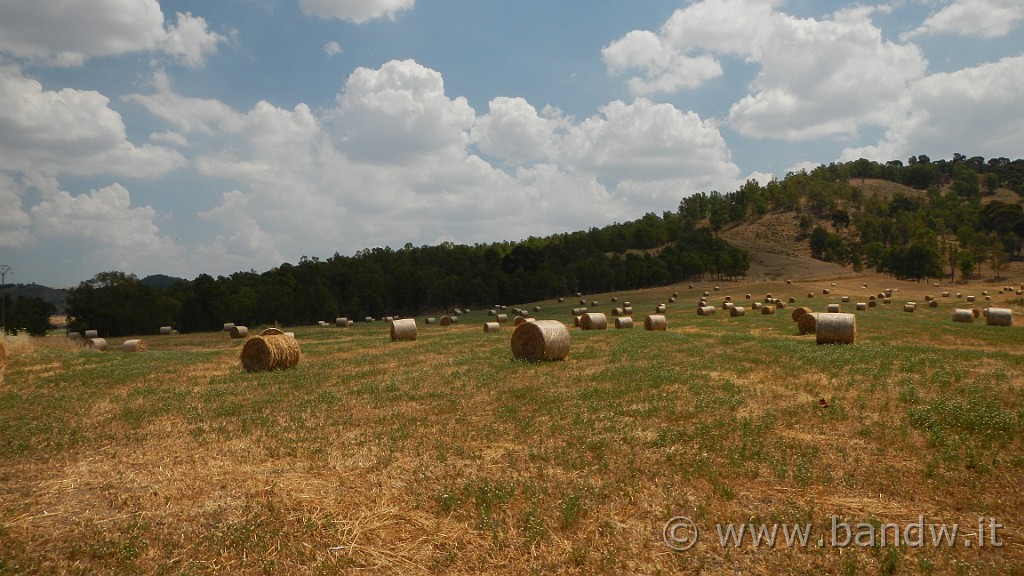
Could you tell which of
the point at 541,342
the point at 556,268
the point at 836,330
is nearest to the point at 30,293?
the point at 556,268

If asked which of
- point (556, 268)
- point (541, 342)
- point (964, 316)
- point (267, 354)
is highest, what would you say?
point (556, 268)

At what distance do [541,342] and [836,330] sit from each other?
12.7 meters

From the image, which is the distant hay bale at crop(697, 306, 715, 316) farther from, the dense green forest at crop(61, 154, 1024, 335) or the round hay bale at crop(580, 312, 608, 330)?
the dense green forest at crop(61, 154, 1024, 335)

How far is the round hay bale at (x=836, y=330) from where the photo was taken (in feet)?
78.3

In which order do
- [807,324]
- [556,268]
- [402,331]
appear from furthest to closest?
1. [556,268]
2. [402,331]
3. [807,324]

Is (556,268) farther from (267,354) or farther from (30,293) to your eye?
(267,354)

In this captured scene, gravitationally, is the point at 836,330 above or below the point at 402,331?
below

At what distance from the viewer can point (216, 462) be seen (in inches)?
392

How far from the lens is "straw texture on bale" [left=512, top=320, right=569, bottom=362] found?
20.9 metres

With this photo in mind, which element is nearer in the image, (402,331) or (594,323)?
(402,331)

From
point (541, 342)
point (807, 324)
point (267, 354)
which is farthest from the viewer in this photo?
point (807, 324)

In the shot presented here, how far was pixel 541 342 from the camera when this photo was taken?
68.4 feet

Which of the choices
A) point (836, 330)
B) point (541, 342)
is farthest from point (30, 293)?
point (836, 330)

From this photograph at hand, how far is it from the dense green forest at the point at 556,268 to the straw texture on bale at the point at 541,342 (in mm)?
80675
